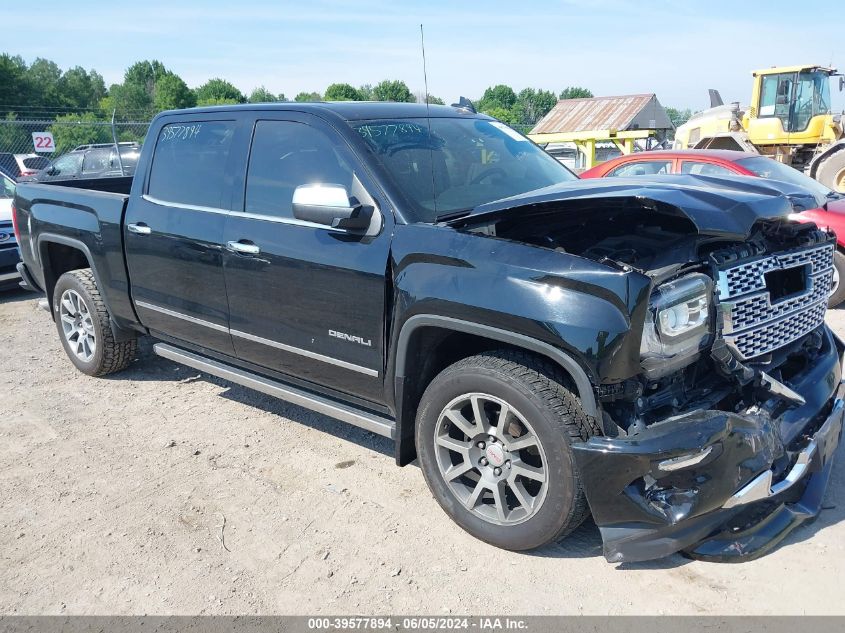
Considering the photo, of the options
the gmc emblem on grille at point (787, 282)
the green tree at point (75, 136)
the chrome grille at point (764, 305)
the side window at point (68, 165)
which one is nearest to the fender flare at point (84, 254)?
the chrome grille at point (764, 305)

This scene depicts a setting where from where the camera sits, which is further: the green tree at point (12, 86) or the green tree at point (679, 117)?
the green tree at point (12, 86)

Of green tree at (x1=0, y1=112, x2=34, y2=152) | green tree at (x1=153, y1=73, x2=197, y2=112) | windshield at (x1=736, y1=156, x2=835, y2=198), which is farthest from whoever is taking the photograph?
green tree at (x1=153, y1=73, x2=197, y2=112)

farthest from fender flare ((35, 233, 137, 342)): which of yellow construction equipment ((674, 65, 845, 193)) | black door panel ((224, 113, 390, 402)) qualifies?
yellow construction equipment ((674, 65, 845, 193))

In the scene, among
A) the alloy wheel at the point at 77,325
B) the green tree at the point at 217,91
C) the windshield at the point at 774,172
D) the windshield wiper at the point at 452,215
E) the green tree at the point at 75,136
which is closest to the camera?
the windshield wiper at the point at 452,215

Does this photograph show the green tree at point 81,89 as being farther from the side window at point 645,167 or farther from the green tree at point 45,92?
the side window at point 645,167

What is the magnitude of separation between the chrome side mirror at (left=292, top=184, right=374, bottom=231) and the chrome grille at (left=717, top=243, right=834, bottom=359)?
1634 millimetres

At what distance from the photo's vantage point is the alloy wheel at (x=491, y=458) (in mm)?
2986

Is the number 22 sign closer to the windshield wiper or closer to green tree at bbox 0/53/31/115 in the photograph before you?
the windshield wiper

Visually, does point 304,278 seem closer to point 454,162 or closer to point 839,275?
point 454,162

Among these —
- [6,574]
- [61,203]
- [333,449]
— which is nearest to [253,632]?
[6,574]

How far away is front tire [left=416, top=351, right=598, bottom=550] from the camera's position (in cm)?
281

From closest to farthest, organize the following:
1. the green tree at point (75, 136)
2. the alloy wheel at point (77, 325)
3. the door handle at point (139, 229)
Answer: the door handle at point (139, 229) → the alloy wheel at point (77, 325) → the green tree at point (75, 136)

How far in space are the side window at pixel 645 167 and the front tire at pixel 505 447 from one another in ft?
17.6

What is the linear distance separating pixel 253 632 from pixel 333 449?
62.6 inches
